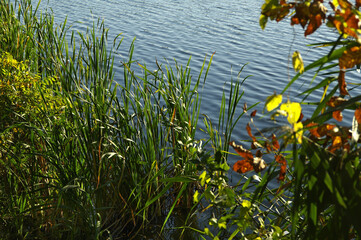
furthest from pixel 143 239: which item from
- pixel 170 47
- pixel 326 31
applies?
pixel 326 31

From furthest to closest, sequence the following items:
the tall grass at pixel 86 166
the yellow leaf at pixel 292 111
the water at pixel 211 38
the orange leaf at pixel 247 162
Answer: the water at pixel 211 38
the tall grass at pixel 86 166
the orange leaf at pixel 247 162
the yellow leaf at pixel 292 111

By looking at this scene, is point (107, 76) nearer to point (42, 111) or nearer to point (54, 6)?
point (42, 111)

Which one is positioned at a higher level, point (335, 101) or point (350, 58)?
point (350, 58)

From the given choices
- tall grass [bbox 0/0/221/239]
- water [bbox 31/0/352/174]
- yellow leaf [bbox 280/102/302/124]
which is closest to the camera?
yellow leaf [bbox 280/102/302/124]

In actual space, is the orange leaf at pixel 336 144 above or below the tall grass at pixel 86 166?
above

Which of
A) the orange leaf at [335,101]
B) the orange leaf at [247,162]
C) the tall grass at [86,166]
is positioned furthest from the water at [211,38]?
the orange leaf at [335,101]

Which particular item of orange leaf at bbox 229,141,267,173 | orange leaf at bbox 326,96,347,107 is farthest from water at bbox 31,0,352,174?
orange leaf at bbox 326,96,347,107

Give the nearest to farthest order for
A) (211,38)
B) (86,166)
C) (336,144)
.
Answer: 1. (336,144)
2. (86,166)
3. (211,38)

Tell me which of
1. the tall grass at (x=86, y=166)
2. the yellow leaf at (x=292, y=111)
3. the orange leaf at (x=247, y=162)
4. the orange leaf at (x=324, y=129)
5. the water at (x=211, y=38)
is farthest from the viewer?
the water at (x=211, y=38)

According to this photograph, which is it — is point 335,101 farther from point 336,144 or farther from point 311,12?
point 311,12

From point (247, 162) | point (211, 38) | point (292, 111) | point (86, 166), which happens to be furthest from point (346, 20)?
point (211, 38)

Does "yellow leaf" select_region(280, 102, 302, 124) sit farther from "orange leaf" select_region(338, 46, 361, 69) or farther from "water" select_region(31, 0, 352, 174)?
"water" select_region(31, 0, 352, 174)

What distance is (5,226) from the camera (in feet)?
8.35

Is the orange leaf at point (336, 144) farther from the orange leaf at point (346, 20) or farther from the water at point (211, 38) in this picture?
the water at point (211, 38)
